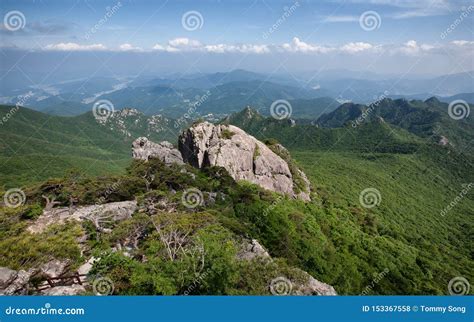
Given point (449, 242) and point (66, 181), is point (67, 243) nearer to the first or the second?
point (66, 181)

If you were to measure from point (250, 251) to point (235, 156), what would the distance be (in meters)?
20.9

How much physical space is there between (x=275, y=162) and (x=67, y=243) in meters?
28.1

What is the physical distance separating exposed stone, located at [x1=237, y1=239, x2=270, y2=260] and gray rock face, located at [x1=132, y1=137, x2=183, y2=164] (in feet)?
60.7

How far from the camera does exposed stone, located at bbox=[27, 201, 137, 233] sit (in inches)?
944

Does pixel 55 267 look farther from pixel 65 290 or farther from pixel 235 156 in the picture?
pixel 235 156

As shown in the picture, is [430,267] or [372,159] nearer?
[430,267]

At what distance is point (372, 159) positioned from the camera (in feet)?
383

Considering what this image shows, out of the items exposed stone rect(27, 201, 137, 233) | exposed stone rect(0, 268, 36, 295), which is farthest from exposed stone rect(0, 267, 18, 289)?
exposed stone rect(27, 201, 137, 233)

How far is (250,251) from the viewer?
67.6ft

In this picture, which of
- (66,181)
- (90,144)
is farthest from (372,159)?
(90,144)

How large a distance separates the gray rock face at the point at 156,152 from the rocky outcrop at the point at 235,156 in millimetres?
1640

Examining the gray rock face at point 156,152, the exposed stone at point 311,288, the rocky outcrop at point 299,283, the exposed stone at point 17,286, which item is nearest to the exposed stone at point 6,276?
the exposed stone at point 17,286

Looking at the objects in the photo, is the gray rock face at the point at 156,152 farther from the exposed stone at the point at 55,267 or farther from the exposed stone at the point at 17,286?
the exposed stone at the point at 17,286

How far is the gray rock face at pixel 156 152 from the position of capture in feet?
130
